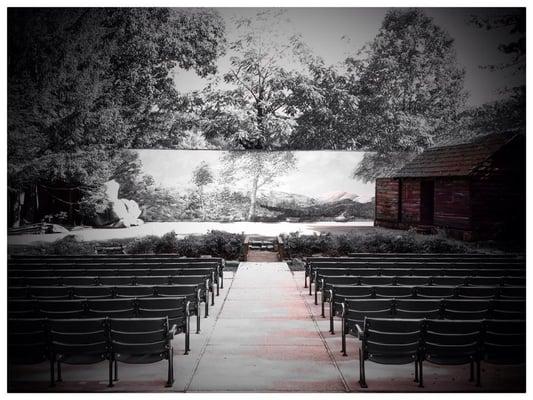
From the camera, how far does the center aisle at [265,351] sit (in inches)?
225

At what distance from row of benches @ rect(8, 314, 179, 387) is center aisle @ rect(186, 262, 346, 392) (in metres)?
0.74

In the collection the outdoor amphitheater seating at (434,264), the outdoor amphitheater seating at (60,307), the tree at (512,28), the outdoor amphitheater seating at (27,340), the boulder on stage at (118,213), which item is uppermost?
the tree at (512,28)

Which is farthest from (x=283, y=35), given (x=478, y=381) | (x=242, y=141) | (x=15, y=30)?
(x=478, y=381)

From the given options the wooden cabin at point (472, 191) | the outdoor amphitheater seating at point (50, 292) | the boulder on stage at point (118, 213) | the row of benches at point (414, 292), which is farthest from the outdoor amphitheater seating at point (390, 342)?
the boulder on stage at point (118, 213)

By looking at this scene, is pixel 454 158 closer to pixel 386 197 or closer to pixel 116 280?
pixel 386 197

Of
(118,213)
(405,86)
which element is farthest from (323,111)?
(118,213)

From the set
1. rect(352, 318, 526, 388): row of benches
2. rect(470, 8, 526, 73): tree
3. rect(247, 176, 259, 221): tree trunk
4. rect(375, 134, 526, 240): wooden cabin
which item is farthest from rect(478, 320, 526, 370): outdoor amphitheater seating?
rect(247, 176, 259, 221): tree trunk

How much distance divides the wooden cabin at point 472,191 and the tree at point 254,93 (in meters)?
6.00

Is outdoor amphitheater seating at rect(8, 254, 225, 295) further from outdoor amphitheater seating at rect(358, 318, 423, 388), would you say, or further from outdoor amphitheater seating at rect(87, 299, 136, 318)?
outdoor amphitheater seating at rect(358, 318, 423, 388)

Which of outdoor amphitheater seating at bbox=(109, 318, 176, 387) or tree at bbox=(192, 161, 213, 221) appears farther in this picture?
tree at bbox=(192, 161, 213, 221)

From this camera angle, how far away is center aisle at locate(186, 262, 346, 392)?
5715 millimetres

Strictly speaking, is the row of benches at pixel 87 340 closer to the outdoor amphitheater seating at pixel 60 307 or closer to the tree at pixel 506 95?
the outdoor amphitheater seating at pixel 60 307

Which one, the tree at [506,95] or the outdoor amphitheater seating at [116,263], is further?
the tree at [506,95]

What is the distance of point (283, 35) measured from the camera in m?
17.4
